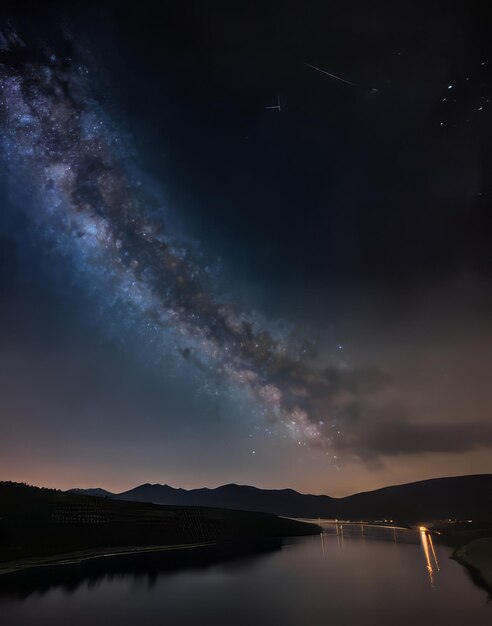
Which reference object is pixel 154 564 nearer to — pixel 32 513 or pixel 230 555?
pixel 230 555

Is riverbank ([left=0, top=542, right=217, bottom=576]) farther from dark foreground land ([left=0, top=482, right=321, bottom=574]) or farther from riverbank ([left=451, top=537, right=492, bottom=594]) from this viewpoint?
riverbank ([left=451, top=537, right=492, bottom=594])

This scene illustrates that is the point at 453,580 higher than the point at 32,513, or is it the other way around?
the point at 32,513

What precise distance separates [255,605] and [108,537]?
64.0m

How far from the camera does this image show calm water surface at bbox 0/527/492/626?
113 feet

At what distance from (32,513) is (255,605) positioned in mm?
64651

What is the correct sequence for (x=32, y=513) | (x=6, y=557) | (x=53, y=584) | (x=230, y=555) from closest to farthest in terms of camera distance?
(x=53, y=584) < (x=6, y=557) < (x=32, y=513) < (x=230, y=555)

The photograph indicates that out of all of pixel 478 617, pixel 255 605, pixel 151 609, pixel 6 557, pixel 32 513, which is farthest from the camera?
pixel 32 513

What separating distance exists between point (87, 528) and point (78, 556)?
17.4 metres

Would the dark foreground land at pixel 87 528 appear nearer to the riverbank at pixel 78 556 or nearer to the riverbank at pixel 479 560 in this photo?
the riverbank at pixel 78 556

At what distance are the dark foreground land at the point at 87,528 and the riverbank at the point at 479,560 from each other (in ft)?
209

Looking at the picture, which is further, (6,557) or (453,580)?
(6,557)

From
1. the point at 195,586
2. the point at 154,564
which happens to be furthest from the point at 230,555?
the point at 195,586

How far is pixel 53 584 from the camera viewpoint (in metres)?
46.9

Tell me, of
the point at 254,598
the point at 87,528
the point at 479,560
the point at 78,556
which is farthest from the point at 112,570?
the point at 479,560
